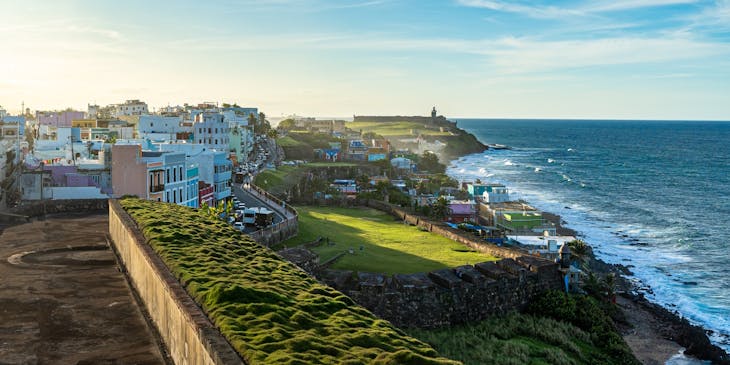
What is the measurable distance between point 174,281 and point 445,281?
1820 centimetres

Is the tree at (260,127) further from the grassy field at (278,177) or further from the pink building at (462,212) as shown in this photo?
the pink building at (462,212)

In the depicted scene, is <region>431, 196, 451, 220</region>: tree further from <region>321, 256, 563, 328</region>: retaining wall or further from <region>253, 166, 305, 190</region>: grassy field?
<region>321, 256, 563, 328</region>: retaining wall

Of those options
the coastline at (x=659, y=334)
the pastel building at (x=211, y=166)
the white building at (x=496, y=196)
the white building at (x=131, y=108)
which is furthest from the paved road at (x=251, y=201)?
the white building at (x=131, y=108)

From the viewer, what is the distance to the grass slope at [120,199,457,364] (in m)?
11.8

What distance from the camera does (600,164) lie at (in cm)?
15175

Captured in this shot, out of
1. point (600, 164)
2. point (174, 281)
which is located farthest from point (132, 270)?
point (600, 164)

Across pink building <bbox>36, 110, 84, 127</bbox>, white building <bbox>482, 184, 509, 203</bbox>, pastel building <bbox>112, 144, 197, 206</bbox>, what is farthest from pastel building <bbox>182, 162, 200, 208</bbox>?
pink building <bbox>36, 110, 84, 127</bbox>

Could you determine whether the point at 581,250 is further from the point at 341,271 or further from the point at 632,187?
the point at 632,187

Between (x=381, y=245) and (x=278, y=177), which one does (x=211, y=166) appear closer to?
(x=381, y=245)

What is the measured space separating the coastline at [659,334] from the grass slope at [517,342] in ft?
14.6

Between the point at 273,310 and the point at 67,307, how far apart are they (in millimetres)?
5818

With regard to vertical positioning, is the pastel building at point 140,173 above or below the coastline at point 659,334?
above

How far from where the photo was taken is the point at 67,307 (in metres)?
16.0

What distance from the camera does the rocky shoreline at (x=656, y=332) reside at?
34.2m
